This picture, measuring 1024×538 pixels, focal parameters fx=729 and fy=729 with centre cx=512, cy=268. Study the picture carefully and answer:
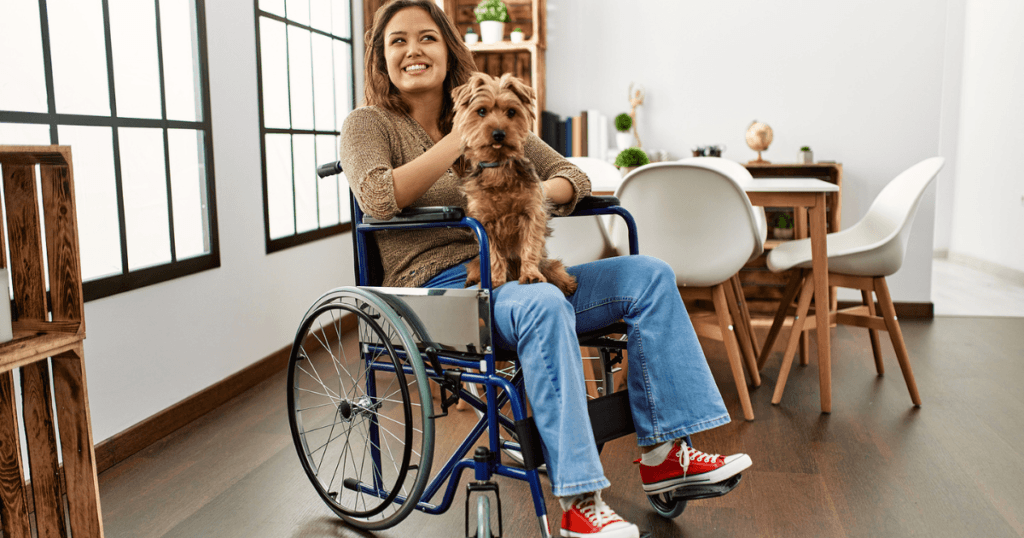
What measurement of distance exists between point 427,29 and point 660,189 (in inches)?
40.3

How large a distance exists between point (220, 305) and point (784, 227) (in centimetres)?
284

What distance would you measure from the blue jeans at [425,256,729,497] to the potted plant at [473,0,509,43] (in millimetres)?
2721

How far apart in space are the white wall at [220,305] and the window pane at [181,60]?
0.21 feet

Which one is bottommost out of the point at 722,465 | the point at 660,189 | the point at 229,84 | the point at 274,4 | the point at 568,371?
the point at 722,465

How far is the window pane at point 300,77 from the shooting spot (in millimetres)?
3268

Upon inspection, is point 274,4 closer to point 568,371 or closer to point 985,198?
point 568,371

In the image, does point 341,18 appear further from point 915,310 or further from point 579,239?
point 915,310

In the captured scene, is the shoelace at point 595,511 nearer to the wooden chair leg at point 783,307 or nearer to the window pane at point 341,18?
the wooden chair leg at point 783,307

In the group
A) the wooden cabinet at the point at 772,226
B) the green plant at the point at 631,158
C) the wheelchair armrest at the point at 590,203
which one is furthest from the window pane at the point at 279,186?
the wooden cabinet at the point at 772,226

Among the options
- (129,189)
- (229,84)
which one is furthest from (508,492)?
(229,84)

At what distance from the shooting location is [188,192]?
2.52 m

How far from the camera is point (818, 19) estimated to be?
3.94m

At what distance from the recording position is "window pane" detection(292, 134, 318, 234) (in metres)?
3.34

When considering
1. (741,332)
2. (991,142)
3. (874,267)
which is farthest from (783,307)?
(991,142)
